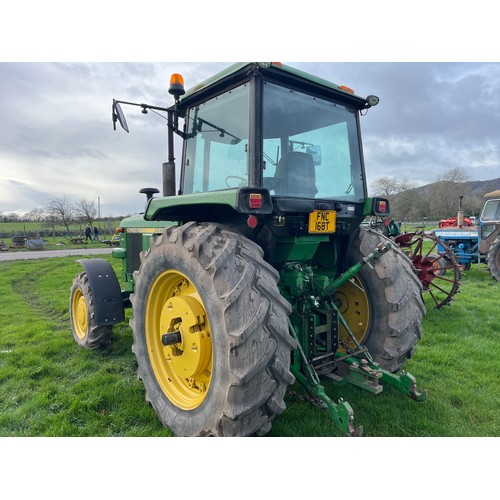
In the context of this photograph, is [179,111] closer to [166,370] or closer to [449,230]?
[166,370]

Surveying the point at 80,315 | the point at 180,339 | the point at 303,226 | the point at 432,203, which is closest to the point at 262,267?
the point at 303,226

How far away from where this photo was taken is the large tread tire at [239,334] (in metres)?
2.00

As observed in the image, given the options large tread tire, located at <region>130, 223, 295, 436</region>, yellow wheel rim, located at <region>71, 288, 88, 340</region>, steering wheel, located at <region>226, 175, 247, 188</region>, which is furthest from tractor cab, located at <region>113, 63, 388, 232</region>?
yellow wheel rim, located at <region>71, 288, 88, 340</region>

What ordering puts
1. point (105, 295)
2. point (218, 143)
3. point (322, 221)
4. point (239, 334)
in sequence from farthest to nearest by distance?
point (105, 295), point (218, 143), point (322, 221), point (239, 334)

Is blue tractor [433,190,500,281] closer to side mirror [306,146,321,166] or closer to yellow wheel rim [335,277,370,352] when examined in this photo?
yellow wheel rim [335,277,370,352]

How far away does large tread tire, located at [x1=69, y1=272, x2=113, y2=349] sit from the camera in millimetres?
3994

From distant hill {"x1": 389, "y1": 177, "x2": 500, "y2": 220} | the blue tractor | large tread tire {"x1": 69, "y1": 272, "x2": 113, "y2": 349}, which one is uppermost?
distant hill {"x1": 389, "y1": 177, "x2": 500, "y2": 220}

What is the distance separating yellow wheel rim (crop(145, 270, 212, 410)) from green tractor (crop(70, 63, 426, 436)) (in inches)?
0.4

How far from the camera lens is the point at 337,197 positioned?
301 centimetres

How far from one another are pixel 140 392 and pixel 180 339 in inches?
40.0

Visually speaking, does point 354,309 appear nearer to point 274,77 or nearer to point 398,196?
point 274,77

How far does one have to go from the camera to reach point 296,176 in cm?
273

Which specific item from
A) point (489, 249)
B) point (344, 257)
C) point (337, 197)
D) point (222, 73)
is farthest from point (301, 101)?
point (489, 249)

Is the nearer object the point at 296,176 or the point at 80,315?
the point at 296,176
